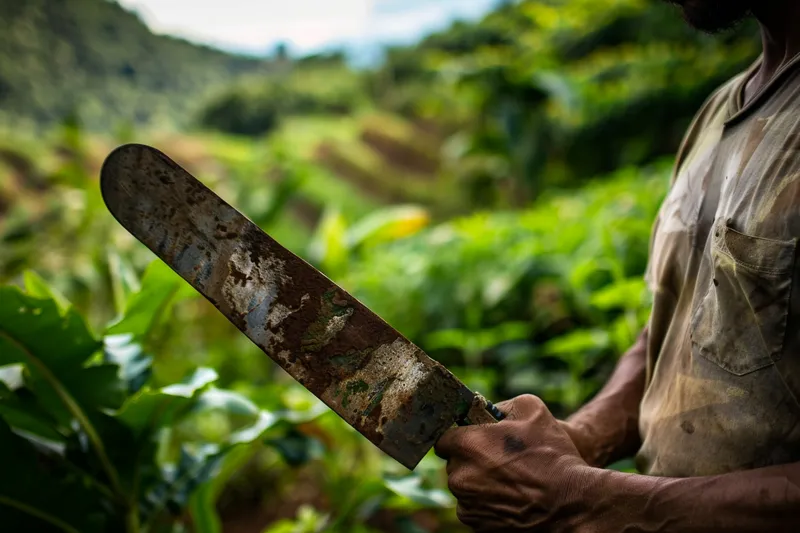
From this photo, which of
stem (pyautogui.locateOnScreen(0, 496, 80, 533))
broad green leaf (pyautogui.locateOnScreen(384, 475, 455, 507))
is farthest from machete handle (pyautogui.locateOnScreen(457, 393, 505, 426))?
stem (pyautogui.locateOnScreen(0, 496, 80, 533))

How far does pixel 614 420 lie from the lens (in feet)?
3.41

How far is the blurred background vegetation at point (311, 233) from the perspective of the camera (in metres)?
1.35

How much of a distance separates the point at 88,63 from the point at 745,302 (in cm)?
341

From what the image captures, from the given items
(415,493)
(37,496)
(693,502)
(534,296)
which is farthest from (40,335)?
(534,296)

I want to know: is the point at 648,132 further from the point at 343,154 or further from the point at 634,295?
the point at 634,295

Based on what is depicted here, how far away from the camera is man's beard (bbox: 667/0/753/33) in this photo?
82cm

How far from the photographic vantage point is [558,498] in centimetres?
78

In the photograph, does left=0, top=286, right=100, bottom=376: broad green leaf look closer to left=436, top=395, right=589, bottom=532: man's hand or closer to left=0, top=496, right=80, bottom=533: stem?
left=0, top=496, right=80, bottom=533: stem

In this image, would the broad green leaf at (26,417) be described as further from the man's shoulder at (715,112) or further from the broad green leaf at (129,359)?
the man's shoulder at (715,112)

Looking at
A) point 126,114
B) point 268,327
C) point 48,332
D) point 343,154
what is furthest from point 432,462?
point 343,154

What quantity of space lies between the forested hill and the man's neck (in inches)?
113

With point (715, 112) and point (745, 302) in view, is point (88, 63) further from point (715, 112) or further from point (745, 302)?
point (745, 302)

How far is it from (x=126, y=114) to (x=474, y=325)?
2.53m

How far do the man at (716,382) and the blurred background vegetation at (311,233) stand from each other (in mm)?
645
